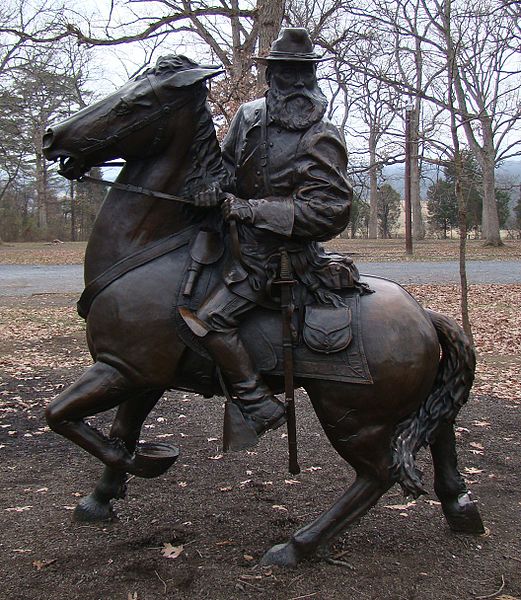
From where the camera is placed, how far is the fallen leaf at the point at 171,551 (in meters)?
3.64

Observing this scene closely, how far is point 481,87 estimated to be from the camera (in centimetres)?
3088

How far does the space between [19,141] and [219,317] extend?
120 ft

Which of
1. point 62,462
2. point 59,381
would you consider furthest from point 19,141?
point 62,462

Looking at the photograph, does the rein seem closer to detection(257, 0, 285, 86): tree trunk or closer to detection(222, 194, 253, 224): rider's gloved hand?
detection(222, 194, 253, 224): rider's gloved hand

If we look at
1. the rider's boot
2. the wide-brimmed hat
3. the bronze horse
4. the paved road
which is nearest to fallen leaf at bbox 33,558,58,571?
the bronze horse

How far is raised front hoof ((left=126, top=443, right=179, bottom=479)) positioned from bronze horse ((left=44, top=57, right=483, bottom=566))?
1cm

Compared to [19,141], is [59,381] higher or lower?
lower

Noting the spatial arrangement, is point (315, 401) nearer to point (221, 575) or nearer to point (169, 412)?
point (221, 575)

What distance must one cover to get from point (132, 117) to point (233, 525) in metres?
2.47

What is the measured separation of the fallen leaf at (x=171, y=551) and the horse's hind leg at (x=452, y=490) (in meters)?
1.55

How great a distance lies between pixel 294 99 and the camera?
330cm

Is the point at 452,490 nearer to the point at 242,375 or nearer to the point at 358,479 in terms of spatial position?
the point at 358,479

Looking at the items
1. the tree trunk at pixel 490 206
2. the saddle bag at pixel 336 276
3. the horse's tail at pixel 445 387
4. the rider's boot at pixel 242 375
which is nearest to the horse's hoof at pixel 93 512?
the rider's boot at pixel 242 375

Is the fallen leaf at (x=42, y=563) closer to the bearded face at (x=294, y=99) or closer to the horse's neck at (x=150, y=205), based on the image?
the horse's neck at (x=150, y=205)
